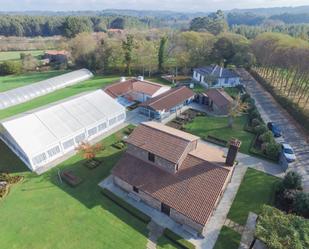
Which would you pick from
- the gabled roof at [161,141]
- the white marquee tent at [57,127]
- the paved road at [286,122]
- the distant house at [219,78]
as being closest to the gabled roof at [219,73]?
the distant house at [219,78]

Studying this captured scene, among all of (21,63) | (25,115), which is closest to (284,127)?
(25,115)

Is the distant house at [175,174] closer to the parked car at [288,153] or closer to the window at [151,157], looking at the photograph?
the window at [151,157]

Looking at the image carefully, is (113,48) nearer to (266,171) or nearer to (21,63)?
(21,63)

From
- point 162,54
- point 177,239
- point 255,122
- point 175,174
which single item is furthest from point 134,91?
point 177,239

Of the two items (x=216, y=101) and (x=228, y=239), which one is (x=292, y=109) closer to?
(x=216, y=101)

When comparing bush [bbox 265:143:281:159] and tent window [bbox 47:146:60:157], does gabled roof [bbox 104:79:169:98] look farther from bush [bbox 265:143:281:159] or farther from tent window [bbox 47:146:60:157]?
bush [bbox 265:143:281:159]

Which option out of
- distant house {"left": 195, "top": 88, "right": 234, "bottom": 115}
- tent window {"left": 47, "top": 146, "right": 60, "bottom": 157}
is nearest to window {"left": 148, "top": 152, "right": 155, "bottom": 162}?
tent window {"left": 47, "top": 146, "right": 60, "bottom": 157}
